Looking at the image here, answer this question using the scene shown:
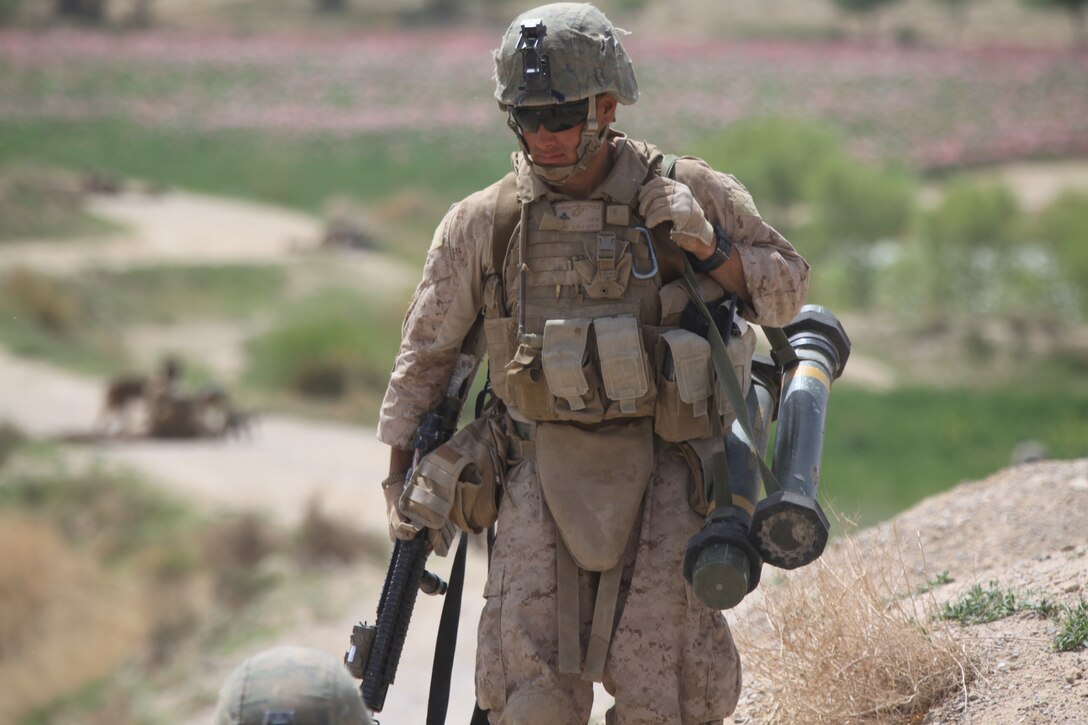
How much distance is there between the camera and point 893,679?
4117mm

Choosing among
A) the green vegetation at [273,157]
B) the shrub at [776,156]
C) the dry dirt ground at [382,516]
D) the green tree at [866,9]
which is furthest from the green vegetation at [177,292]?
the green tree at [866,9]

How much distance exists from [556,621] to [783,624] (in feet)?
3.02

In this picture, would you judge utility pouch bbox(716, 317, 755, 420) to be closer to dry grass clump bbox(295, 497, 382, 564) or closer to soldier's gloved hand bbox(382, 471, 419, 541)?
soldier's gloved hand bbox(382, 471, 419, 541)

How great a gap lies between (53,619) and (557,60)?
10118mm

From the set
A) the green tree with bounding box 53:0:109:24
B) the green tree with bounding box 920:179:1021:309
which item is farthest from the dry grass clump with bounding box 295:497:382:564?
the green tree with bounding box 53:0:109:24

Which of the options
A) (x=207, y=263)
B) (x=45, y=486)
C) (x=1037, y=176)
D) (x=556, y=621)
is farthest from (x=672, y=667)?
(x=1037, y=176)

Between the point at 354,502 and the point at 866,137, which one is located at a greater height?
the point at 866,137

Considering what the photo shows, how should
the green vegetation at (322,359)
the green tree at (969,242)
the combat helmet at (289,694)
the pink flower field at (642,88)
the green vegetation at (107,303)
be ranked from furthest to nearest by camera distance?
the pink flower field at (642,88) → the green tree at (969,242) → the green vegetation at (107,303) → the green vegetation at (322,359) → the combat helmet at (289,694)

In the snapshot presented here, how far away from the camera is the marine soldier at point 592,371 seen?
11.8ft

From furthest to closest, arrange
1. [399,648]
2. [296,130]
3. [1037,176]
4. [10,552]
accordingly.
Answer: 1. [296,130]
2. [1037,176]
3. [10,552]
4. [399,648]

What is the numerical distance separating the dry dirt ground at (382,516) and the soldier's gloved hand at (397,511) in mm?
1230

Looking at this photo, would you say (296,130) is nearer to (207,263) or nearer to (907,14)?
(207,263)

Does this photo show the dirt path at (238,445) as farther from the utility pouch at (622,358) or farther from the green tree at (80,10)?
the green tree at (80,10)

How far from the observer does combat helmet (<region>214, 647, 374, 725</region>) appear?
2.51m
